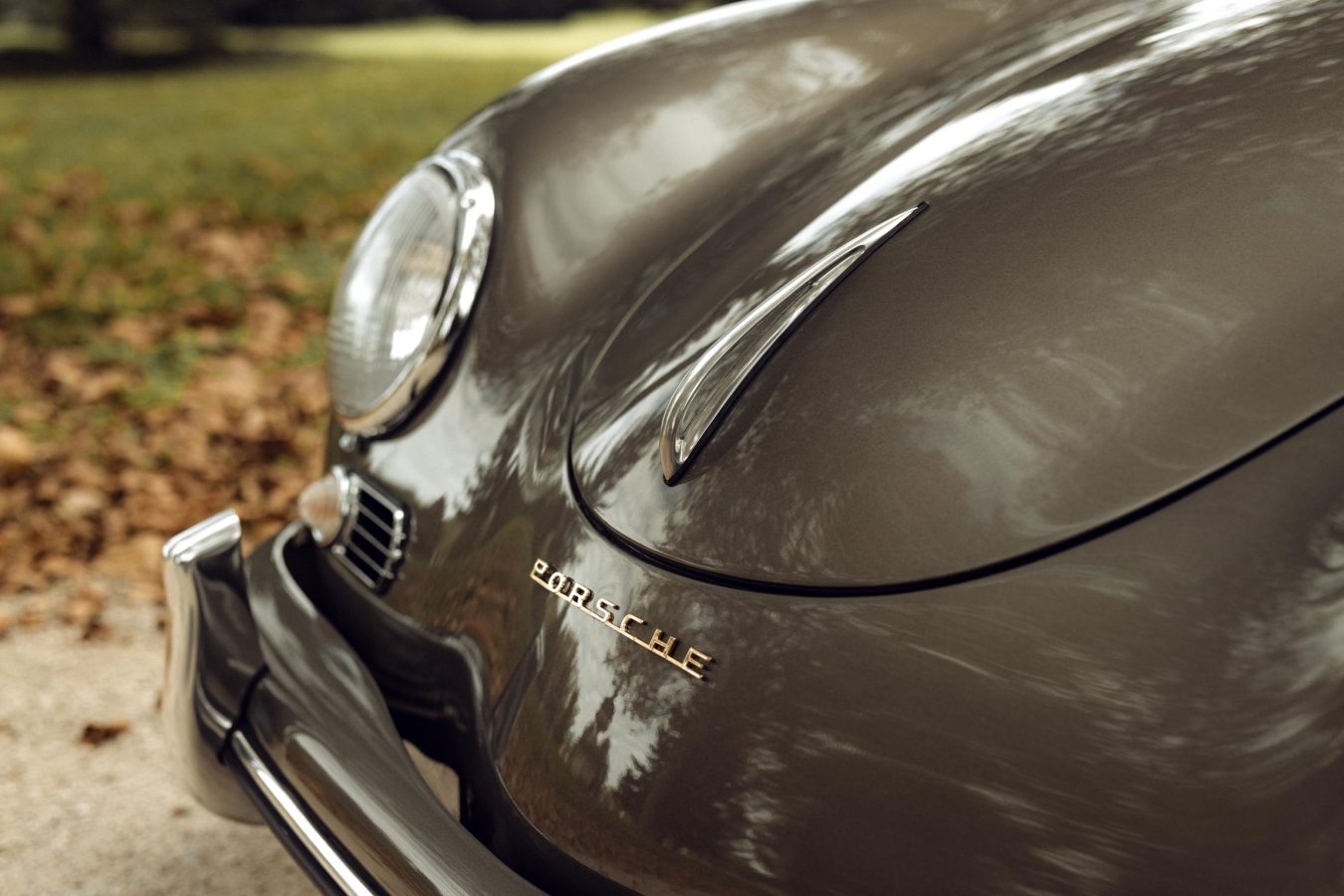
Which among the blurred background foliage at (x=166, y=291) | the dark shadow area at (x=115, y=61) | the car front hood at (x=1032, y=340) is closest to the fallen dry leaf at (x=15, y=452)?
the blurred background foliage at (x=166, y=291)

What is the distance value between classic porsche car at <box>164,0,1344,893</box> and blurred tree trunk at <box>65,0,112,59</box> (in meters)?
9.80

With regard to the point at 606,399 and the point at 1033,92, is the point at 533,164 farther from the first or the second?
the point at 1033,92

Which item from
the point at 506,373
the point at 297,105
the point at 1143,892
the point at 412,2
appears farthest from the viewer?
the point at 412,2

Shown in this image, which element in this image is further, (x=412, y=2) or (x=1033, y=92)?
(x=412, y=2)

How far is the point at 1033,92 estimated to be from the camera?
1.26 metres

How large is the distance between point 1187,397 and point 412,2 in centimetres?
1347

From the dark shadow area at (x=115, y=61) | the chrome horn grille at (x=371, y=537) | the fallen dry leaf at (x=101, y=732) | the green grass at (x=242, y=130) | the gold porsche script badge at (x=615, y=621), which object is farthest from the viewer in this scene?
the dark shadow area at (x=115, y=61)

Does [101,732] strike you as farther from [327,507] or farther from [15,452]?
[15,452]

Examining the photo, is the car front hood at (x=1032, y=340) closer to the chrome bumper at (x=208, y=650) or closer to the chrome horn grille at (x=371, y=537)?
the chrome horn grille at (x=371, y=537)

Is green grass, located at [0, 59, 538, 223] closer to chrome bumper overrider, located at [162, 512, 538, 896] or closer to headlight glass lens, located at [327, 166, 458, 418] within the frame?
headlight glass lens, located at [327, 166, 458, 418]

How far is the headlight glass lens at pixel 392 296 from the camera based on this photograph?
1.40 meters

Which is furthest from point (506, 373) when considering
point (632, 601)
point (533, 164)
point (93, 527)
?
point (93, 527)

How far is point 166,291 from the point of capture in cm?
388

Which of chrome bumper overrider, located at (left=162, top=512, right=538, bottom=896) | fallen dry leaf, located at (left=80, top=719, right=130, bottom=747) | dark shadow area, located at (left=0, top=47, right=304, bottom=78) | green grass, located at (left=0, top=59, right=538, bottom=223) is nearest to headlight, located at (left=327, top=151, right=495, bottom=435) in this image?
chrome bumper overrider, located at (left=162, top=512, right=538, bottom=896)
